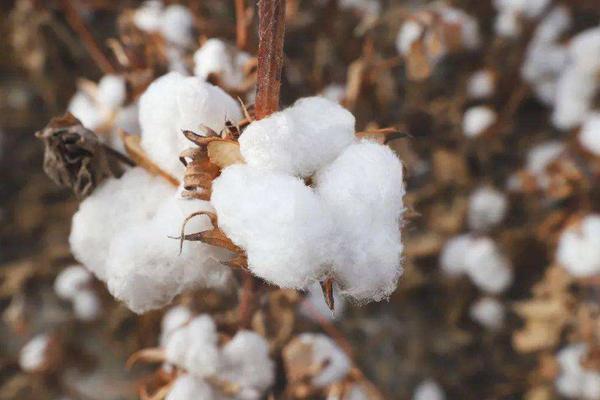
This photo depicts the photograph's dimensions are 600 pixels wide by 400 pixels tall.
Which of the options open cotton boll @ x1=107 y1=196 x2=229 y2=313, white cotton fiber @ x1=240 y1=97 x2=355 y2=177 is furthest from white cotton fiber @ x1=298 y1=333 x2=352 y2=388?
→ white cotton fiber @ x1=240 y1=97 x2=355 y2=177

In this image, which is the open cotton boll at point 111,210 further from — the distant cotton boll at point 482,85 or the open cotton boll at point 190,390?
the distant cotton boll at point 482,85

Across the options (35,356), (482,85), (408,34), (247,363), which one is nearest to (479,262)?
(482,85)

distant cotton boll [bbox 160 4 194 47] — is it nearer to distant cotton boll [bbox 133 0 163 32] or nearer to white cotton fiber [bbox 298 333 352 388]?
distant cotton boll [bbox 133 0 163 32]

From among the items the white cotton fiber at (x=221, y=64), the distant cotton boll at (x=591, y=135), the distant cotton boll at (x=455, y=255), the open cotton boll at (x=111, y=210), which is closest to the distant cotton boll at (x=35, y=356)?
the open cotton boll at (x=111, y=210)

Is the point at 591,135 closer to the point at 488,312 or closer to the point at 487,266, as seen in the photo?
the point at 487,266

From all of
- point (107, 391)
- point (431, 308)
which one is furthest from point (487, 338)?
point (107, 391)

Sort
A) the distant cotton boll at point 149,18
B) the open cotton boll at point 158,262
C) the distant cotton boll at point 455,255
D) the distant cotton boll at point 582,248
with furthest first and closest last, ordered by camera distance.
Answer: the distant cotton boll at point 455,255
the distant cotton boll at point 582,248
the distant cotton boll at point 149,18
the open cotton boll at point 158,262
